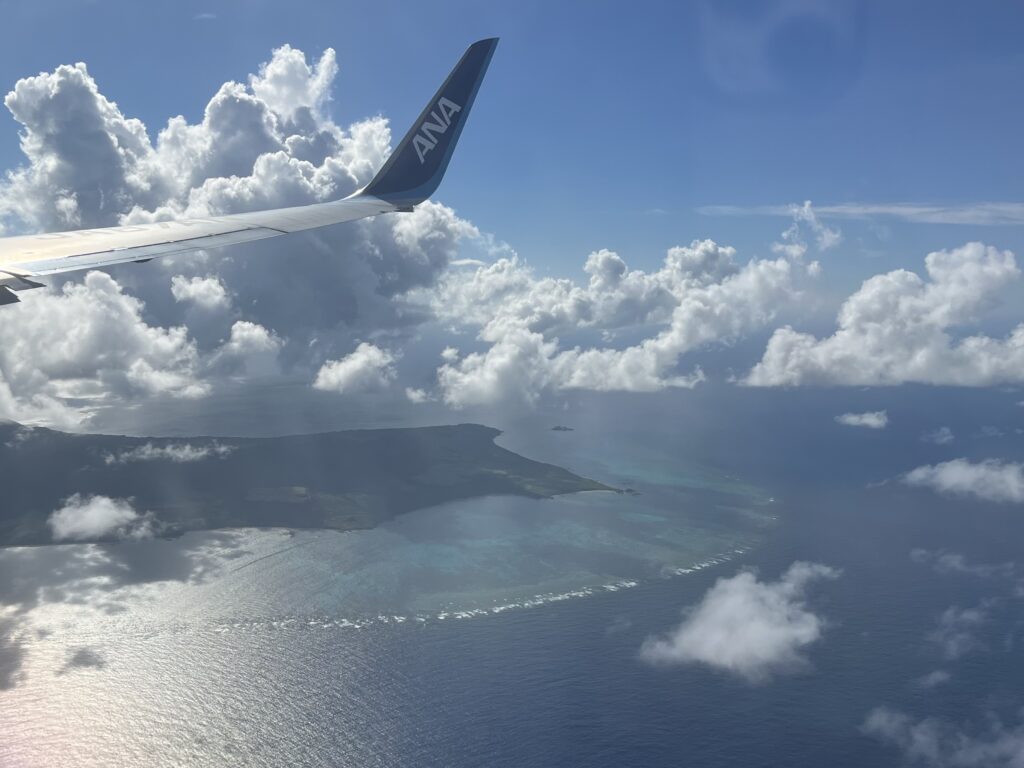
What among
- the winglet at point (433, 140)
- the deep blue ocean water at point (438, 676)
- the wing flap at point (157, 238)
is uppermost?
the winglet at point (433, 140)

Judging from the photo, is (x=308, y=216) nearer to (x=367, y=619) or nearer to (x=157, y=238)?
(x=157, y=238)

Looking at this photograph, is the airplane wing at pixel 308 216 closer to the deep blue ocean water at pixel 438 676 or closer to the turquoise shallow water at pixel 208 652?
the deep blue ocean water at pixel 438 676

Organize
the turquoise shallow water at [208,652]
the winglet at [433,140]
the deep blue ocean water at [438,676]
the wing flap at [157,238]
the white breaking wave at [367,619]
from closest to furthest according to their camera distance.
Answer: the wing flap at [157,238] < the winglet at [433,140] < the turquoise shallow water at [208,652] < the deep blue ocean water at [438,676] < the white breaking wave at [367,619]

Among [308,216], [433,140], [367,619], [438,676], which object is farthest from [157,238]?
[367,619]

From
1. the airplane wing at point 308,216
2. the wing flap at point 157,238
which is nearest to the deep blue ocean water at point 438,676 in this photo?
the wing flap at point 157,238

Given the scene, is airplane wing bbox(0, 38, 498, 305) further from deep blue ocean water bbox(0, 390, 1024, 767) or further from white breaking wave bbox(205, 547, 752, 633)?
white breaking wave bbox(205, 547, 752, 633)

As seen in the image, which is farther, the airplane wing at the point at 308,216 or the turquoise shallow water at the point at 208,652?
the turquoise shallow water at the point at 208,652

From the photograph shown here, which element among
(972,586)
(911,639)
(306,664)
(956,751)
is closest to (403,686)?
(306,664)
